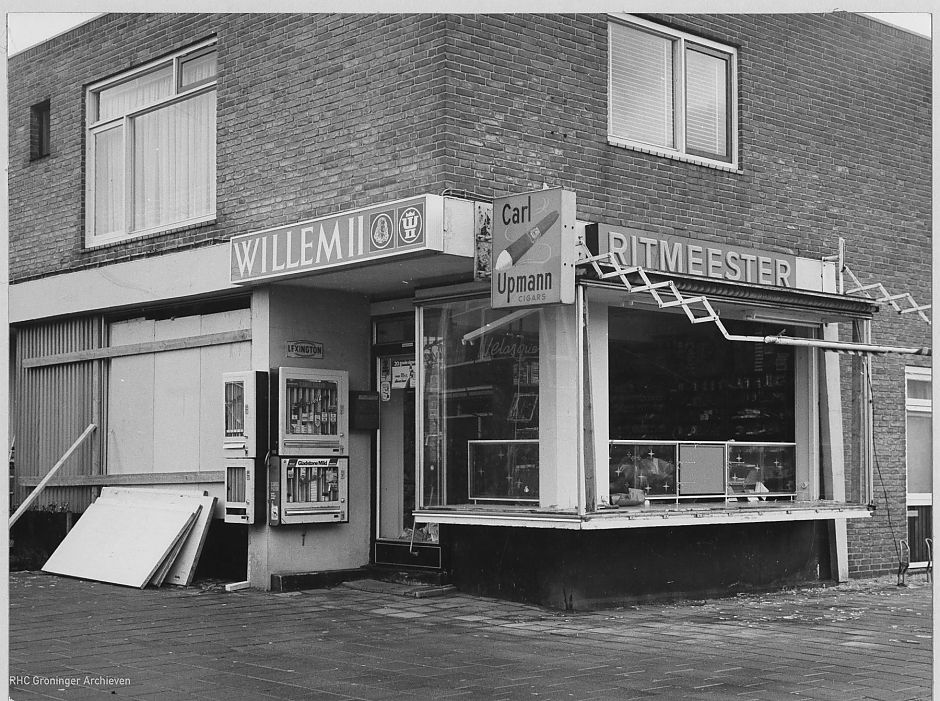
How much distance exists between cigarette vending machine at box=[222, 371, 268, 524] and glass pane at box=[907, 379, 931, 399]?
25.6 ft

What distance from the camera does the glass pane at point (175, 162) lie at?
13711 mm

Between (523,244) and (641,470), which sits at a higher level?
(523,244)

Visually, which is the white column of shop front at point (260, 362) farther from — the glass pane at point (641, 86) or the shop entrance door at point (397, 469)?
the glass pane at point (641, 86)

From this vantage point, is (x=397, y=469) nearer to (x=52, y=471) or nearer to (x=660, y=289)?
(x=660, y=289)

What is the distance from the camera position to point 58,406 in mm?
15062

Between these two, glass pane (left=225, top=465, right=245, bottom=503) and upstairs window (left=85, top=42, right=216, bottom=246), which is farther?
upstairs window (left=85, top=42, right=216, bottom=246)

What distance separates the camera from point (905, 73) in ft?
48.9

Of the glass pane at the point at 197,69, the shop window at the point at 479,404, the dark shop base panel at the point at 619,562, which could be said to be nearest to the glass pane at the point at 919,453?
the dark shop base panel at the point at 619,562

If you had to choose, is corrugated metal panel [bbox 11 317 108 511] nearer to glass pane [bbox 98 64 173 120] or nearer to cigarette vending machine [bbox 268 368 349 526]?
glass pane [bbox 98 64 173 120]

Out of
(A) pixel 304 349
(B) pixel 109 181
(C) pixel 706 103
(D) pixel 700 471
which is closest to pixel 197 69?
(B) pixel 109 181

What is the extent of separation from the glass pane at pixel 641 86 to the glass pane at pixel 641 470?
10.0 ft

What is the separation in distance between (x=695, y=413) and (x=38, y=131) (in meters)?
9.04

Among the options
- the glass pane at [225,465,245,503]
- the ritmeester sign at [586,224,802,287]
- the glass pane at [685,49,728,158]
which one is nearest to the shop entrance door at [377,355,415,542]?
the glass pane at [225,465,245,503]

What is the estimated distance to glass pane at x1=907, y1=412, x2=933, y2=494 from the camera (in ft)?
49.5
